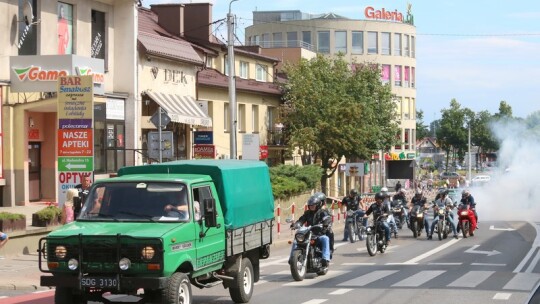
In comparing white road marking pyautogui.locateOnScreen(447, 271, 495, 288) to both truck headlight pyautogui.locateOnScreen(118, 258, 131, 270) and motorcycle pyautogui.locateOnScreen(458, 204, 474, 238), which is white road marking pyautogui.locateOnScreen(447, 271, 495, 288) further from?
motorcycle pyautogui.locateOnScreen(458, 204, 474, 238)

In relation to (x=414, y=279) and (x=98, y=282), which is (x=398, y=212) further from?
(x=98, y=282)

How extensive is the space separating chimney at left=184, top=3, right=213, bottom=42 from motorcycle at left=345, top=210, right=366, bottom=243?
21721mm

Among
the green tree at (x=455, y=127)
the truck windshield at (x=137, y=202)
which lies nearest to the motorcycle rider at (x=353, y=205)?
the truck windshield at (x=137, y=202)

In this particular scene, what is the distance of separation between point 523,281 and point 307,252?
4525mm

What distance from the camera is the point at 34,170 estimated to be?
32781 mm

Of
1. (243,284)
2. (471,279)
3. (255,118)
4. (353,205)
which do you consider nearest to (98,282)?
(243,284)

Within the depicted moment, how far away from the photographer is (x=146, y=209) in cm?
1385

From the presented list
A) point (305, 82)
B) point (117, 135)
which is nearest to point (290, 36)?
point (305, 82)

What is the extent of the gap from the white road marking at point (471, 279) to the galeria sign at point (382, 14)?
7879 centimetres

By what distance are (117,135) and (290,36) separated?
61.5 m

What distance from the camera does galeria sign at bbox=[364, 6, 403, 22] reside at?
9869cm

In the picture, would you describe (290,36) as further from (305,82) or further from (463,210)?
(463,210)

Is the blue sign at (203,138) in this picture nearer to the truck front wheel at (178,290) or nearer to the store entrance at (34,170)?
the store entrance at (34,170)

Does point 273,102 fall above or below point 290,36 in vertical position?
below
